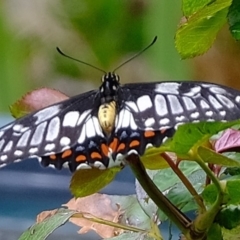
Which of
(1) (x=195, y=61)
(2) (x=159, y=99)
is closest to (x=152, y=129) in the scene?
(2) (x=159, y=99)

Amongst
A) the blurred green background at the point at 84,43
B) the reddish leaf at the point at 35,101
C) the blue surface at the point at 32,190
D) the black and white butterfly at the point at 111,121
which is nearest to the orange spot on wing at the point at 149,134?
the black and white butterfly at the point at 111,121

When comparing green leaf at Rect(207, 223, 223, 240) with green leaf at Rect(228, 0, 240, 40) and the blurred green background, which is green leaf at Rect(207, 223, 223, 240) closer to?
green leaf at Rect(228, 0, 240, 40)

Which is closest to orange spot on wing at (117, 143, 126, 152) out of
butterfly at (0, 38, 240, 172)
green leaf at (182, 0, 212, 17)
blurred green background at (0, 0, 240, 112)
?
butterfly at (0, 38, 240, 172)

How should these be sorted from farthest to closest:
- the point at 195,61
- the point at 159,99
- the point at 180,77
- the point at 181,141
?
the point at 180,77 → the point at 195,61 → the point at 159,99 → the point at 181,141

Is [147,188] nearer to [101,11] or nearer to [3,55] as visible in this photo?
[101,11]

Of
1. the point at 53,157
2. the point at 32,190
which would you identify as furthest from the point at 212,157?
the point at 32,190

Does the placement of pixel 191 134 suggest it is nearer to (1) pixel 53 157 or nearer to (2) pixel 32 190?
(1) pixel 53 157

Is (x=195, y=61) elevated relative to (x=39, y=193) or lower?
elevated
